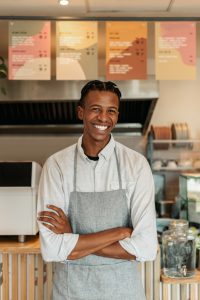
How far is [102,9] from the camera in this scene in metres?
2.82

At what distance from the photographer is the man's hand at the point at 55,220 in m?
1.68

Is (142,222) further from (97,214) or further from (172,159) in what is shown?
(172,159)

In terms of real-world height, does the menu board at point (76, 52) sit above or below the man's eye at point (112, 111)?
above

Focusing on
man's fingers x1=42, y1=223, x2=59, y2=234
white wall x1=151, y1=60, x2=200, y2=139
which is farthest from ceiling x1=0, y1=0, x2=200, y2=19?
white wall x1=151, y1=60, x2=200, y2=139

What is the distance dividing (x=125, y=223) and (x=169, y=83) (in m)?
3.57

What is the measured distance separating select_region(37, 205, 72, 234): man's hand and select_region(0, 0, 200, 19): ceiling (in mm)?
1570

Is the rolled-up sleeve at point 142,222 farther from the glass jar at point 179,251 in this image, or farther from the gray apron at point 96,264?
the glass jar at point 179,251

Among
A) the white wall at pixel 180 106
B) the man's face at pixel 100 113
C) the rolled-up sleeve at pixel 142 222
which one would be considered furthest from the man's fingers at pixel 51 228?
the white wall at pixel 180 106

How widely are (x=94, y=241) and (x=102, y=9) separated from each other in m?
1.81

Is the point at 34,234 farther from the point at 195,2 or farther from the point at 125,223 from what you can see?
the point at 195,2

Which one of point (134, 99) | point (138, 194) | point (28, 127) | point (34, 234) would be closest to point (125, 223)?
point (138, 194)

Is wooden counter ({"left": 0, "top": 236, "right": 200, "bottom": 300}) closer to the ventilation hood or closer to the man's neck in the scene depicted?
the man's neck

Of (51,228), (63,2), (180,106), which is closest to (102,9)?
(63,2)

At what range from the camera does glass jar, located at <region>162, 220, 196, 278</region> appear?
223 cm
